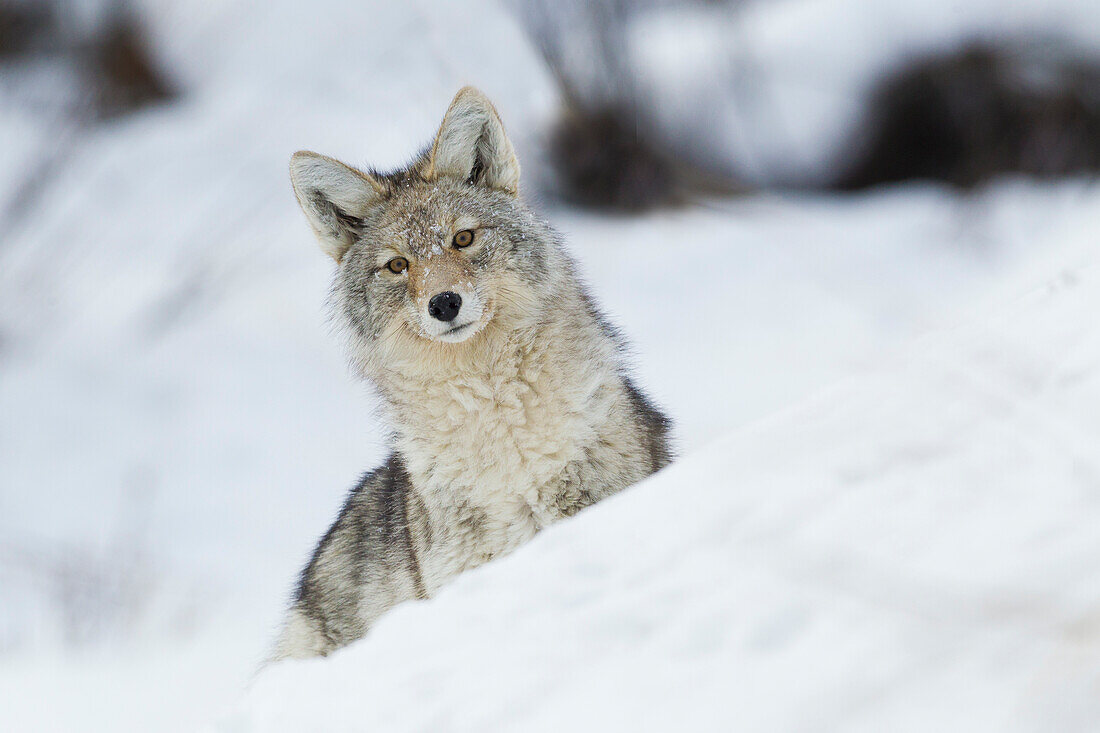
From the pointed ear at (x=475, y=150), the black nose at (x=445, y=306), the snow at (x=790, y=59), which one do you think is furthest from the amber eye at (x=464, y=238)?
the snow at (x=790, y=59)

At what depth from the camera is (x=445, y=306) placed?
3.28 m

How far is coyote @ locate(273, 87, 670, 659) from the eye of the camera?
330cm

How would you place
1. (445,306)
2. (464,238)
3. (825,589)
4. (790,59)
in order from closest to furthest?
(825,589), (445,306), (464,238), (790,59)

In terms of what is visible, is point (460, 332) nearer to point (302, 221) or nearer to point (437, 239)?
point (437, 239)

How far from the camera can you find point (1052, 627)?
1.15 metres

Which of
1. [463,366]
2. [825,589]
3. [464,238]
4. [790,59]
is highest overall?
[790,59]

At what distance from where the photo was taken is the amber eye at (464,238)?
353cm

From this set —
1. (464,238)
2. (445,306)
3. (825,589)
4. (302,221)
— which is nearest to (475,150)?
(464,238)

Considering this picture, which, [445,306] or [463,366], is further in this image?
[463,366]

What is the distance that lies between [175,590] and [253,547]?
0.69 m

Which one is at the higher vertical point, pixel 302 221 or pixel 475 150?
pixel 302 221

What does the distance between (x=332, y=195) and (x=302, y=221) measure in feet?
17.9

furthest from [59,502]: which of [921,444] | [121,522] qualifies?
[921,444]

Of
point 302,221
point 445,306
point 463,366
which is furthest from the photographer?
point 302,221
